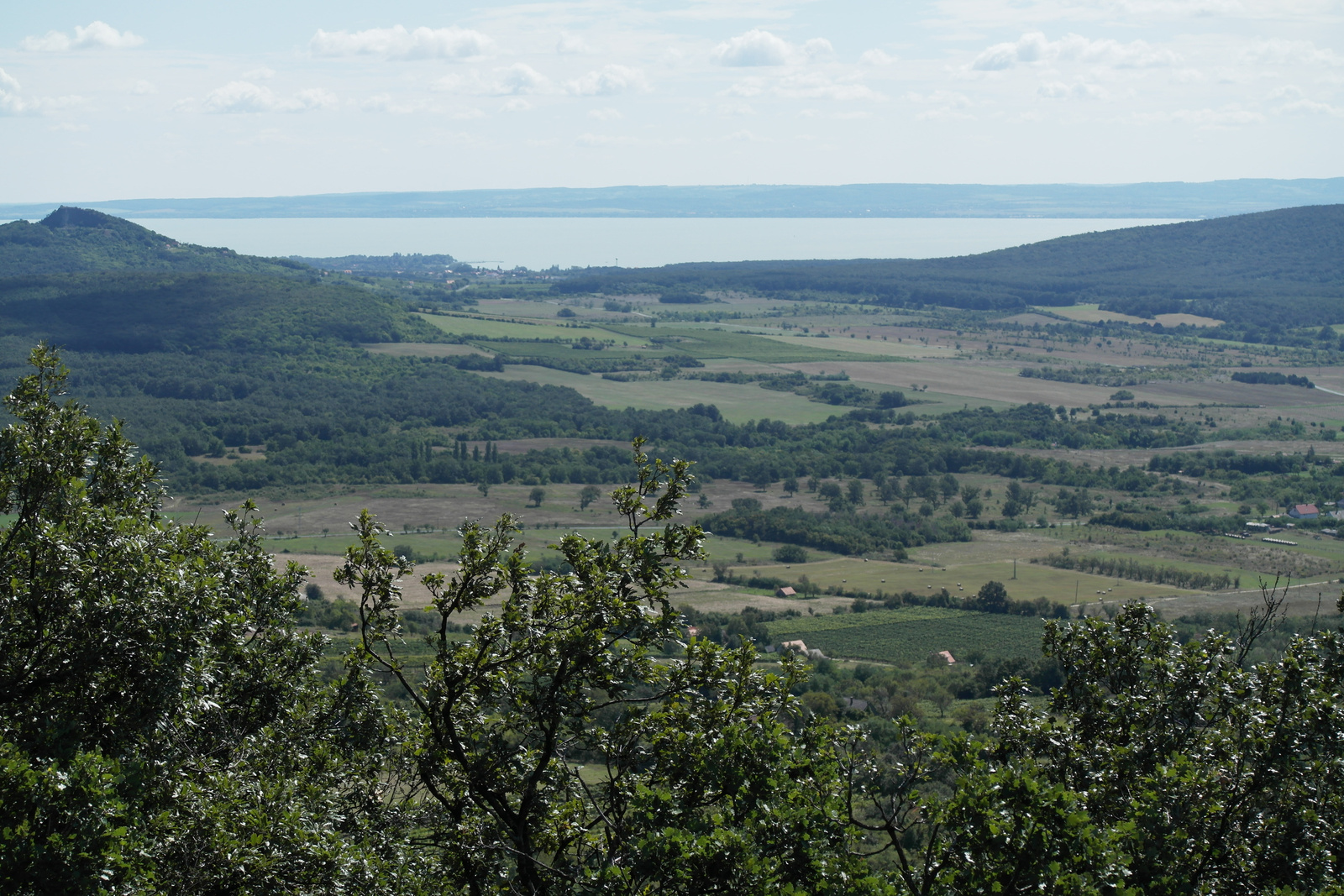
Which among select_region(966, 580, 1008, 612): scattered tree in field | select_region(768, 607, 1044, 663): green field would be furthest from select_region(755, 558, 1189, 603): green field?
select_region(768, 607, 1044, 663): green field

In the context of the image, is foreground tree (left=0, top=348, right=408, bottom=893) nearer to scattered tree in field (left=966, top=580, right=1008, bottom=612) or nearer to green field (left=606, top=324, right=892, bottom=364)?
scattered tree in field (left=966, top=580, right=1008, bottom=612)

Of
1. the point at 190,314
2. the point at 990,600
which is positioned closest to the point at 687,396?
the point at 190,314

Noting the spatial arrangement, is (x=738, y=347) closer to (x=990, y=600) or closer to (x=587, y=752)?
(x=990, y=600)

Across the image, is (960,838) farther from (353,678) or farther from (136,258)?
(136,258)

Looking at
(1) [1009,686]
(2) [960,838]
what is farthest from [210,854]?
(1) [1009,686]

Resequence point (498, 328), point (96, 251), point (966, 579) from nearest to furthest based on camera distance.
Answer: point (966, 579), point (96, 251), point (498, 328)

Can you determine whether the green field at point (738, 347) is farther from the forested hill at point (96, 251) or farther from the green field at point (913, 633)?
the green field at point (913, 633)

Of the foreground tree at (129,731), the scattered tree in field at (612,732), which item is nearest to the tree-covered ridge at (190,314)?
the foreground tree at (129,731)
